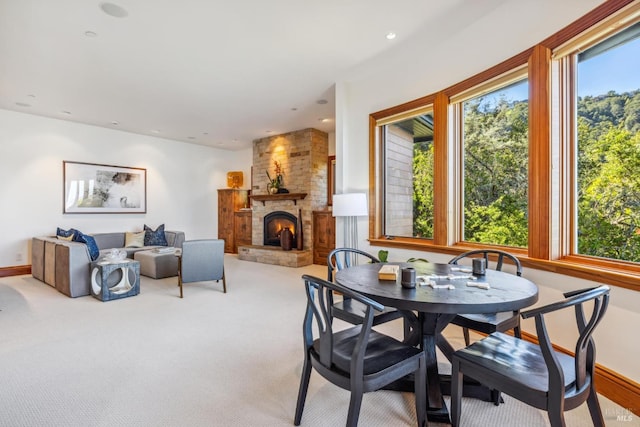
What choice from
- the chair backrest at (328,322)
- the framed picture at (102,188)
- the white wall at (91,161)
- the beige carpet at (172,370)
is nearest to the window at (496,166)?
the beige carpet at (172,370)

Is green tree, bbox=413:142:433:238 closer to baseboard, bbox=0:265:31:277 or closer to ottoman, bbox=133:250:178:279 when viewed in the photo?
ottoman, bbox=133:250:178:279

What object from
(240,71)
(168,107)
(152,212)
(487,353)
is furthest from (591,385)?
(152,212)

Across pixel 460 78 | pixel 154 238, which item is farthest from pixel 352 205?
pixel 154 238

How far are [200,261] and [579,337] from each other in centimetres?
402

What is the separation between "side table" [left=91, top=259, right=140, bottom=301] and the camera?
13.3 ft

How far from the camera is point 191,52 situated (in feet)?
11.4

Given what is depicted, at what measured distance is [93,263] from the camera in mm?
4234

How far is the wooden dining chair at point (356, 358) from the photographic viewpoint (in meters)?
1.44

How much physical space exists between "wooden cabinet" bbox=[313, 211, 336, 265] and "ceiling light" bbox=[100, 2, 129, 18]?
4.39 meters

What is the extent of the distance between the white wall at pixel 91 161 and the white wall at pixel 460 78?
15.8 feet

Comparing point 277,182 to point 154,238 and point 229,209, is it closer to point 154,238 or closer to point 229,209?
point 229,209

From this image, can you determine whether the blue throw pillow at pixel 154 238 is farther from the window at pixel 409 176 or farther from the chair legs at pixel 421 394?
the chair legs at pixel 421 394

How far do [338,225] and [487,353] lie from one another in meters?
2.99

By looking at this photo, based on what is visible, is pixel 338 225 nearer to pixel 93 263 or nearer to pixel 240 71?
pixel 240 71
